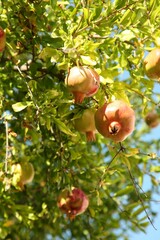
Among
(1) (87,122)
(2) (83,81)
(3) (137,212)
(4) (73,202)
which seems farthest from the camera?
(3) (137,212)

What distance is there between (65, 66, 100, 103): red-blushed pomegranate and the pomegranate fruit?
156 mm

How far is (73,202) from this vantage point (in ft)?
6.52

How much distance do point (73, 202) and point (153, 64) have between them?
75 cm

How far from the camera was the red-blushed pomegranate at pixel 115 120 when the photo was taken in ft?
4.59

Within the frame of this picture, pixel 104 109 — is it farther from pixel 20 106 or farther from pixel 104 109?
pixel 20 106

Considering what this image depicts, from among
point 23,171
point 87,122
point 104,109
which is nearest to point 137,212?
point 23,171

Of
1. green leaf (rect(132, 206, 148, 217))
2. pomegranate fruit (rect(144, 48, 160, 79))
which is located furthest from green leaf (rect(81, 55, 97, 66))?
green leaf (rect(132, 206, 148, 217))

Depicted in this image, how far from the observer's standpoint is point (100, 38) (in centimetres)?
160

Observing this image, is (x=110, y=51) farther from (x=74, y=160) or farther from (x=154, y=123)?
(x=154, y=123)

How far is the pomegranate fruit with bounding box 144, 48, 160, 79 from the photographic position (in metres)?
1.44

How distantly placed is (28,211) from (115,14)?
3.40 feet

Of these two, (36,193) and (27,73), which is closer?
(27,73)

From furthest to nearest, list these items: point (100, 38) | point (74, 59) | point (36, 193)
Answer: point (36, 193), point (100, 38), point (74, 59)

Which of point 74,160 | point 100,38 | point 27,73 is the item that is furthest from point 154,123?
point 100,38
